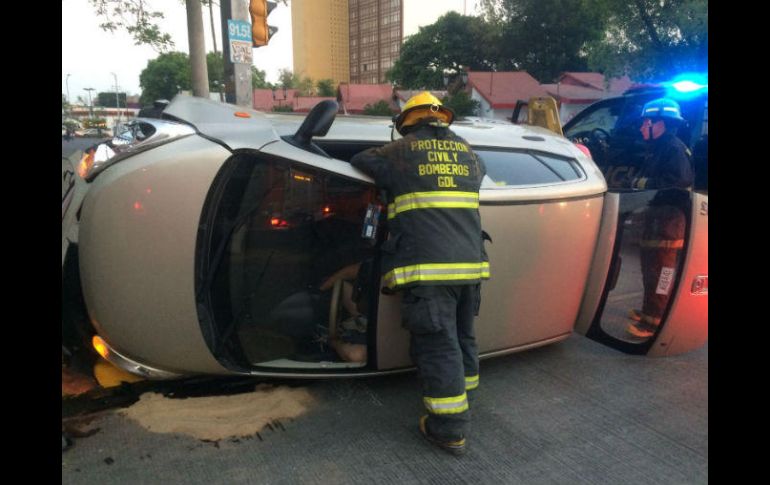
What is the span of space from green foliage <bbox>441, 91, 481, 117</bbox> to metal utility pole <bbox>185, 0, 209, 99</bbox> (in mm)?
24198

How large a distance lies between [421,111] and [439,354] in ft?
3.90

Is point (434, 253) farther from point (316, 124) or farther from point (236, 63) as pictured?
point (236, 63)

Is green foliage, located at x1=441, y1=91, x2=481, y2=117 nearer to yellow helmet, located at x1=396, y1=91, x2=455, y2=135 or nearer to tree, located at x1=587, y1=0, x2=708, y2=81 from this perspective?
tree, located at x1=587, y1=0, x2=708, y2=81

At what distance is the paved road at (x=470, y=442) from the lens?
7.75 feet

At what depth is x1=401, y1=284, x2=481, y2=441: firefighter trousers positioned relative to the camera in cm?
251

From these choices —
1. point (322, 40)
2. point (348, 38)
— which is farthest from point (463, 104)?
point (348, 38)

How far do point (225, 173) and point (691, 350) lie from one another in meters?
3.10

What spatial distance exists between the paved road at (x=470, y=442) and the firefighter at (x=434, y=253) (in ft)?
0.66

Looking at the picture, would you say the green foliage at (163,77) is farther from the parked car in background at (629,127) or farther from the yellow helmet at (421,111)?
the yellow helmet at (421,111)

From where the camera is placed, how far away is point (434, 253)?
8.27 ft

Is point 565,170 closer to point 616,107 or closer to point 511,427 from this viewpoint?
point 511,427

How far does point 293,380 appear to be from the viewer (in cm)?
312

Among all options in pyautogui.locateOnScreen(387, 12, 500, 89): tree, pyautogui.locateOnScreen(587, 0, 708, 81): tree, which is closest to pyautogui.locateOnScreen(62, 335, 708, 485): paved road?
pyautogui.locateOnScreen(587, 0, 708, 81): tree
